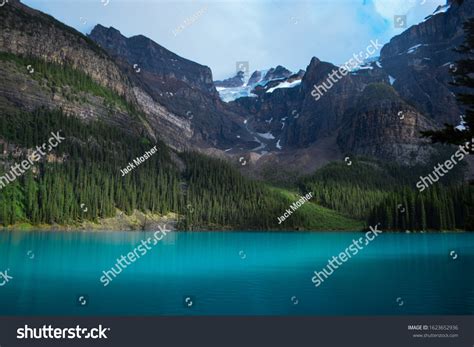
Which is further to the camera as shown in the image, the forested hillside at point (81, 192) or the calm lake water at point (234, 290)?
the forested hillside at point (81, 192)

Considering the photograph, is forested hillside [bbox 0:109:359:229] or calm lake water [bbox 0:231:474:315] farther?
forested hillside [bbox 0:109:359:229]

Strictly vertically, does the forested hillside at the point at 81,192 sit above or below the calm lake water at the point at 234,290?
above

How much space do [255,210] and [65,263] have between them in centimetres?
15748

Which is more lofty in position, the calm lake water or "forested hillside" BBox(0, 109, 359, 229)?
"forested hillside" BBox(0, 109, 359, 229)

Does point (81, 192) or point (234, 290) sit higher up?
point (81, 192)

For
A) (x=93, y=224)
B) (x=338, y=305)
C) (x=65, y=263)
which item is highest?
(x=93, y=224)

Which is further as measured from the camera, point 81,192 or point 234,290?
point 81,192

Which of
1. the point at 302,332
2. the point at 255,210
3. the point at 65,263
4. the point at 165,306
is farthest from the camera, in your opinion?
the point at 255,210

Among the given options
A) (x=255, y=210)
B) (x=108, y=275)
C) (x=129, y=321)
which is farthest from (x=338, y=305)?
(x=255, y=210)

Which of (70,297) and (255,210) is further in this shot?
(255,210)

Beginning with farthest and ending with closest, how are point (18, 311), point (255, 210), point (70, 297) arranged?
point (255, 210)
point (70, 297)
point (18, 311)

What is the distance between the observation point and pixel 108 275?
32.7 metres

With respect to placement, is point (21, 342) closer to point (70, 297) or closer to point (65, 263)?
point (70, 297)

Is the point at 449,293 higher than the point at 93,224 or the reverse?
the reverse
